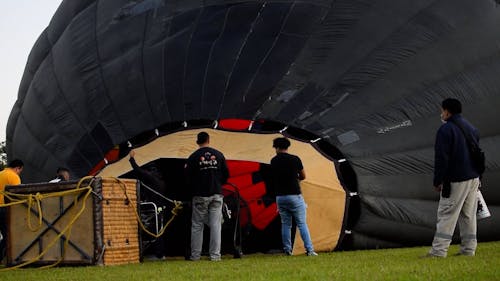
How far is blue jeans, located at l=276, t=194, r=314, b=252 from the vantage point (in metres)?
8.11

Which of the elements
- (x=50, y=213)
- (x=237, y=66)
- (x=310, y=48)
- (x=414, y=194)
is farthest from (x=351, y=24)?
(x=50, y=213)

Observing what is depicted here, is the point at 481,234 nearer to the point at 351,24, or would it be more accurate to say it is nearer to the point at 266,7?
the point at 351,24

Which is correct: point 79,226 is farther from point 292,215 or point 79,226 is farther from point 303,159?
point 303,159

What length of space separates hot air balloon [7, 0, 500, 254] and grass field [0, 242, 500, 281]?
3.29 feet

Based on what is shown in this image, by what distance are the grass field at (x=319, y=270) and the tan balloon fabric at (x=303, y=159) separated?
0.85m

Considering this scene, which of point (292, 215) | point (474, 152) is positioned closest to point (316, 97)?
point (292, 215)

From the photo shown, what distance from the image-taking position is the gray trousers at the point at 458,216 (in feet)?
21.9

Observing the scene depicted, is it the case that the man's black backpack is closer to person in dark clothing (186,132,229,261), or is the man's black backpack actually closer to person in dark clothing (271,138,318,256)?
person in dark clothing (271,138,318,256)

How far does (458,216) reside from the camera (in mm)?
6859

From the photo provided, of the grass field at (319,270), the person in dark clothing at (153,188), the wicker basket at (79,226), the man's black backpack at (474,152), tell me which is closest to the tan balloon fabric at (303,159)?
the person in dark clothing at (153,188)

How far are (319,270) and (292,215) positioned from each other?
8.23 feet

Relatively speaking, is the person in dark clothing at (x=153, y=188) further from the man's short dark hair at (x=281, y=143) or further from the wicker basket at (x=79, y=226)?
the man's short dark hair at (x=281, y=143)

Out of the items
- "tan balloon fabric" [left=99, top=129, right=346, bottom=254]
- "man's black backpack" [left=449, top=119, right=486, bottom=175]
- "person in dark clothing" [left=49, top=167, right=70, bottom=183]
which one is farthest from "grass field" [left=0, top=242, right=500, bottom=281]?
"person in dark clothing" [left=49, top=167, right=70, bottom=183]

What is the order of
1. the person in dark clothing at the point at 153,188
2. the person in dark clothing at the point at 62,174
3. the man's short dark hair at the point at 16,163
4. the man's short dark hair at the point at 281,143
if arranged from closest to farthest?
the man's short dark hair at the point at 281,143 < the person in dark clothing at the point at 153,188 < the man's short dark hair at the point at 16,163 < the person in dark clothing at the point at 62,174
